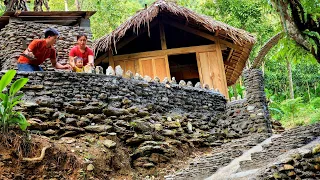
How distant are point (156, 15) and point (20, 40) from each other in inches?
155

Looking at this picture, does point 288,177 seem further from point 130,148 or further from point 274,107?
point 274,107

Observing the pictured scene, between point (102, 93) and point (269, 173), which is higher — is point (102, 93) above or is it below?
above

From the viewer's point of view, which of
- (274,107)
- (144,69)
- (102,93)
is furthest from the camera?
(274,107)

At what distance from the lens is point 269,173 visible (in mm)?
6082

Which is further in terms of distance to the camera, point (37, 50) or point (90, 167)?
point (37, 50)

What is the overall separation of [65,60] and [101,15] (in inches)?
421

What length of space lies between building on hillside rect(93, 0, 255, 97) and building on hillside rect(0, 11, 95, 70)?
3.40 ft

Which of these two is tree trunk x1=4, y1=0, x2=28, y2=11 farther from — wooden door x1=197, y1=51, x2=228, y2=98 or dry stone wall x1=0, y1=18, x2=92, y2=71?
wooden door x1=197, y1=51, x2=228, y2=98

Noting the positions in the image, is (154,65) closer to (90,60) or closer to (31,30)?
(31,30)

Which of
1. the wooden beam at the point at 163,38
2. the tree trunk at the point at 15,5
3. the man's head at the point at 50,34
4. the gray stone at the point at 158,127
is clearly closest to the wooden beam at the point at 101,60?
the wooden beam at the point at 163,38

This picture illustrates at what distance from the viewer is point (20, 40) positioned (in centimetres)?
1112

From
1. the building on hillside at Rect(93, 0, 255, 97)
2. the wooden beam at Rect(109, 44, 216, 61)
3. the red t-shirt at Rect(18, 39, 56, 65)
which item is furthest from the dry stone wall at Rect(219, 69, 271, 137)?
the red t-shirt at Rect(18, 39, 56, 65)

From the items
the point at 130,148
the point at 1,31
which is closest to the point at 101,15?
the point at 1,31

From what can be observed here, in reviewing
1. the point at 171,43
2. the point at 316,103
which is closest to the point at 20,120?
the point at 171,43
